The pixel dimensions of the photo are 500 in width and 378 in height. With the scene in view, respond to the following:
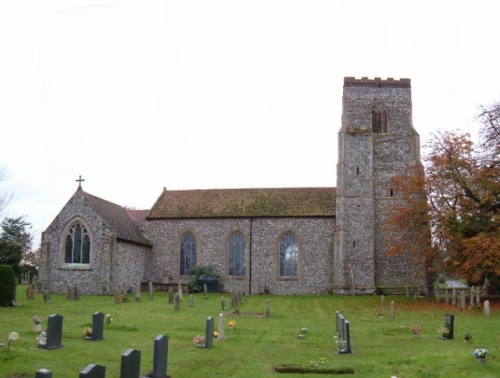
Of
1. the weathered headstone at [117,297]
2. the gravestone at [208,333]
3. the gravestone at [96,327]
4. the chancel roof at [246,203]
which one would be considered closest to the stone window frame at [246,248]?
the chancel roof at [246,203]

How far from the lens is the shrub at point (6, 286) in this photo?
24203 mm

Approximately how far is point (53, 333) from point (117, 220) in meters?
24.7

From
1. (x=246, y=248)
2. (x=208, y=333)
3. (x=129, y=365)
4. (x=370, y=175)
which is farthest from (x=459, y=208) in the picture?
(x=129, y=365)

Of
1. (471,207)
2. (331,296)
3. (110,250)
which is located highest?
(471,207)

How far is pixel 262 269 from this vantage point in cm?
3803

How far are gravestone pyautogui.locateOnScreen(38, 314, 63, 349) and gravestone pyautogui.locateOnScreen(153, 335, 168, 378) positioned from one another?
415 centimetres

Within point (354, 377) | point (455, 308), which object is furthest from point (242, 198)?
point (354, 377)

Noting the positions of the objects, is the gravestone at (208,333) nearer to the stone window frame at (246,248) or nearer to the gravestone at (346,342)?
the gravestone at (346,342)

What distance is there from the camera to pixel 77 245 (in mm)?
35031

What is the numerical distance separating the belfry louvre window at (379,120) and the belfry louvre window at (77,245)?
71.8 ft

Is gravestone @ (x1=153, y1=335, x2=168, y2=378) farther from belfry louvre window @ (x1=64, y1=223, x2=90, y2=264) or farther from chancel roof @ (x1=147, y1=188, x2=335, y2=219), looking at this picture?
chancel roof @ (x1=147, y1=188, x2=335, y2=219)

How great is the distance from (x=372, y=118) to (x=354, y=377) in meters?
30.6

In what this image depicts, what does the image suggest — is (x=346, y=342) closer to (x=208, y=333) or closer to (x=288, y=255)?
(x=208, y=333)

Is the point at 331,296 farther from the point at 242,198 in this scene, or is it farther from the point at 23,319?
the point at 23,319
